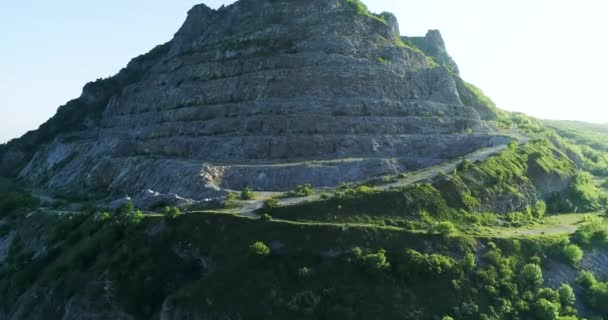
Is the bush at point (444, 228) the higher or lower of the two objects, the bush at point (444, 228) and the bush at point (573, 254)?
the higher

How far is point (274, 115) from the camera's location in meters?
95.2

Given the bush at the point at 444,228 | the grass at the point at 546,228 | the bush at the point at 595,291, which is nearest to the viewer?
the bush at the point at 595,291

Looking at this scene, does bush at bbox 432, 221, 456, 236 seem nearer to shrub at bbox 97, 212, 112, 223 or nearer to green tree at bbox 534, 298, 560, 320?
green tree at bbox 534, 298, 560, 320

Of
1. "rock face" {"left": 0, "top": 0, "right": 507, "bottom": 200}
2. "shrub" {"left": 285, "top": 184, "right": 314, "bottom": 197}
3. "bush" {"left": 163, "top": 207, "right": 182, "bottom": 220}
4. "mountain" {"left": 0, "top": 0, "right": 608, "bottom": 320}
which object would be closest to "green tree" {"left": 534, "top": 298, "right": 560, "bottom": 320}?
"mountain" {"left": 0, "top": 0, "right": 608, "bottom": 320}

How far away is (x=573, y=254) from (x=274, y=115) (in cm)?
5541

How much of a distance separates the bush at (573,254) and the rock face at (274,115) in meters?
29.5

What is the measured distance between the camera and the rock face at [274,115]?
3290 inches

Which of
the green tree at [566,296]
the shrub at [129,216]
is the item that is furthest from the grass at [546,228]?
the shrub at [129,216]

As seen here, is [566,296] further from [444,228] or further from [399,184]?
[399,184]

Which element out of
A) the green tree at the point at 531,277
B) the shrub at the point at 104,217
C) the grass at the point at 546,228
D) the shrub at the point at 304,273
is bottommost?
the green tree at the point at 531,277

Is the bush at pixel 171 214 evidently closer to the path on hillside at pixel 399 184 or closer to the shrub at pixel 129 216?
the shrub at pixel 129 216

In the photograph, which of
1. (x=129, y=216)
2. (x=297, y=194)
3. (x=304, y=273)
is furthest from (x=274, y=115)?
(x=304, y=273)

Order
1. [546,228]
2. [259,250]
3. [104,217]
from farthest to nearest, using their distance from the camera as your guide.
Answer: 1. [546,228]
2. [104,217]
3. [259,250]

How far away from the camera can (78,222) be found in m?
70.4
